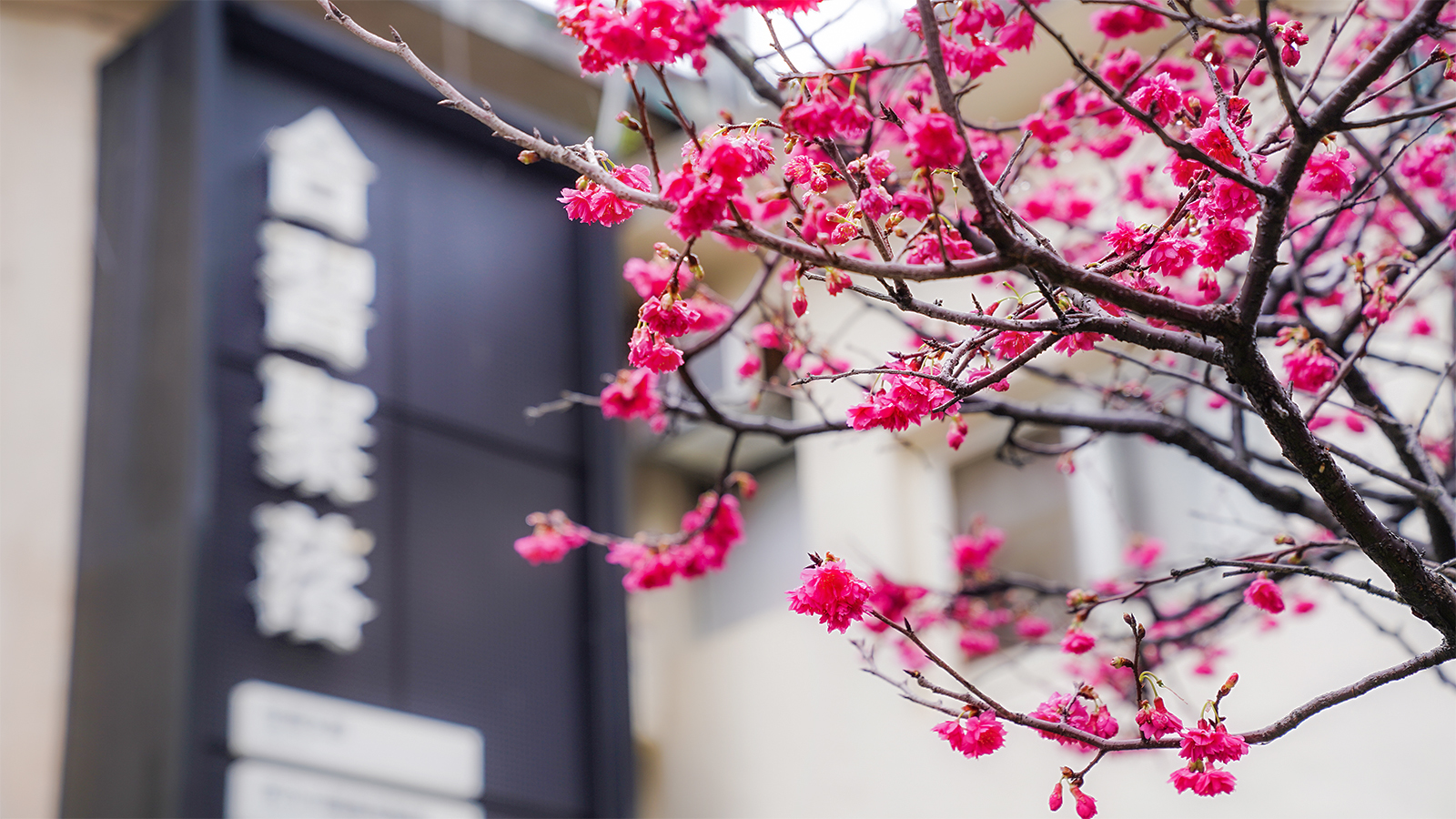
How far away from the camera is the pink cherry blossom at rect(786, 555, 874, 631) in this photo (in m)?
2.70

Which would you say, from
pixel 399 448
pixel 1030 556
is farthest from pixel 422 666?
pixel 1030 556

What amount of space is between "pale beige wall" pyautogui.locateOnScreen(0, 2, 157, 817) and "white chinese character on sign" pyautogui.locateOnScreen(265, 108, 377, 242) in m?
1.26

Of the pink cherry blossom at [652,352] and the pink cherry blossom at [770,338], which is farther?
the pink cherry blossom at [770,338]

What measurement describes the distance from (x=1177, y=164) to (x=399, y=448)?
487 centimetres

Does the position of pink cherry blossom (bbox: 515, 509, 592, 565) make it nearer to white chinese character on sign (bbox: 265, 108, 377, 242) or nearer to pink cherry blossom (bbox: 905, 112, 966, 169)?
pink cherry blossom (bbox: 905, 112, 966, 169)

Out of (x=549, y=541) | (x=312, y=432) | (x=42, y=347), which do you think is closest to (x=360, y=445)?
(x=312, y=432)

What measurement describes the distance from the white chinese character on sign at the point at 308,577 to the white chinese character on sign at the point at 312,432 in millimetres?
131

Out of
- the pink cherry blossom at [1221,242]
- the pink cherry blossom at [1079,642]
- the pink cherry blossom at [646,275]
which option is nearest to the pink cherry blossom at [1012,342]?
the pink cherry blossom at [1221,242]

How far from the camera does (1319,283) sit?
5145mm

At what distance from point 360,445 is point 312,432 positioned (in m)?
0.26

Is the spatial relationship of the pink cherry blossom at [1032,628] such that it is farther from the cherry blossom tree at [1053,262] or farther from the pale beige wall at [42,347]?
the pale beige wall at [42,347]

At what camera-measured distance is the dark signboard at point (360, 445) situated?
6043 mm

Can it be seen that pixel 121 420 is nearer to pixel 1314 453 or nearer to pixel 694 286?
pixel 694 286

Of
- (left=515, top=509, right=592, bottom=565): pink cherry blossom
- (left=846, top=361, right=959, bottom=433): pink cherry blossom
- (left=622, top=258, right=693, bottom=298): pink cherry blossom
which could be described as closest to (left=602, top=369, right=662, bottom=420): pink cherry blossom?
(left=622, top=258, right=693, bottom=298): pink cherry blossom
